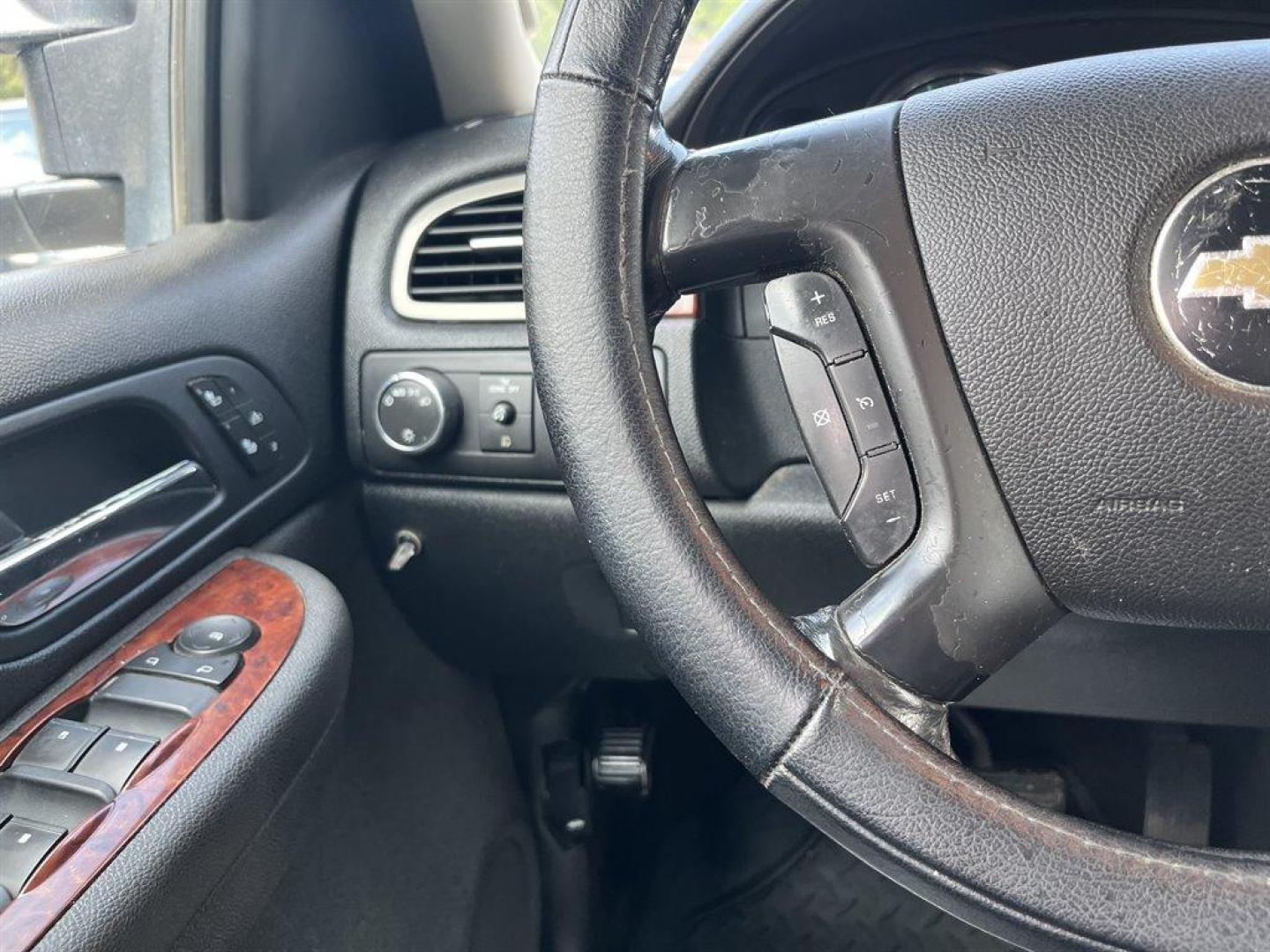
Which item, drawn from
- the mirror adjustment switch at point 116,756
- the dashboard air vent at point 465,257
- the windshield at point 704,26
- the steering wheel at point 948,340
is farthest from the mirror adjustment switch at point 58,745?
the windshield at point 704,26

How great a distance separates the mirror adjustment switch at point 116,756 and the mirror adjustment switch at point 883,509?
486 millimetres

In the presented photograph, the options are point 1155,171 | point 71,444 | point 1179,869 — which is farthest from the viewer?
point 71,444

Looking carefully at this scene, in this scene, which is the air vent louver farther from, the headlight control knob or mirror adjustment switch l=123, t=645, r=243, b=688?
mirror adjustment switch l=123, t=645, r=243, b=688

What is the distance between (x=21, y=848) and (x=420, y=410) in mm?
511

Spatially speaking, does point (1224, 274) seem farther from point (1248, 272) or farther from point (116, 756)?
point (116, 756)

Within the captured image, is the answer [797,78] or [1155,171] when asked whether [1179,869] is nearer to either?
[1155,171]

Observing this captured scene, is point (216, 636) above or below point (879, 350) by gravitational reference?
below

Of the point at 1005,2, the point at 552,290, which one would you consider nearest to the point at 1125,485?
the point at 552,290

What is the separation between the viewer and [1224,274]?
62 centimetres

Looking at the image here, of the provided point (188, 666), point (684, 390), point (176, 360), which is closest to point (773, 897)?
point (684, 390)

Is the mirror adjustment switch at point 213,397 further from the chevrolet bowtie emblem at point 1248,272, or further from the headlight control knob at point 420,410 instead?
the chevrolet bowtie emblem at point 1248,272

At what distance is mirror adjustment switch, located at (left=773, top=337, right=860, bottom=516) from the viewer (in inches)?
27.3

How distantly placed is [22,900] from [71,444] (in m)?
0.34

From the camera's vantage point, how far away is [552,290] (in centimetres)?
62
